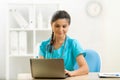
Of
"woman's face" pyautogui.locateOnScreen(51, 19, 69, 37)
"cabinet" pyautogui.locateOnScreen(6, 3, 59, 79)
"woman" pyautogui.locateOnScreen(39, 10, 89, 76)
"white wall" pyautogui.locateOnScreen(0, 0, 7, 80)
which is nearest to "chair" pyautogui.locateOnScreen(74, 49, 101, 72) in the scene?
"woman" pyautogui.locateOnScreen(39, 10, 89, 76)

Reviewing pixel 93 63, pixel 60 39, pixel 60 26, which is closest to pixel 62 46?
pixel 60 39

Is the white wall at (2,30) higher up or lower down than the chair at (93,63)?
higher up

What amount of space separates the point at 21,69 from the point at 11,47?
49 cm

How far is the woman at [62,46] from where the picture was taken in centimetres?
210

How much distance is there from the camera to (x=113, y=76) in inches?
75.4

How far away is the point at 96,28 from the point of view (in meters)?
3.77

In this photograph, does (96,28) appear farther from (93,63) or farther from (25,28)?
(93,63)

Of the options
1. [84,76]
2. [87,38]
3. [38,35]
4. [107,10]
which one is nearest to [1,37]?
[38,35]

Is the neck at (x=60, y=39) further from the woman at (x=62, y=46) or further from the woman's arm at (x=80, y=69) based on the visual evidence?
the woman's arm at (x=80, y=69)

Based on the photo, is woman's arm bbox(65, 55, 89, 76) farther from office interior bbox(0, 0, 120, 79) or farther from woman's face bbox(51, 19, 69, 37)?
office interior bbox(0, 0, 120, 79)

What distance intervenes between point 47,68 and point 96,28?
210 cm

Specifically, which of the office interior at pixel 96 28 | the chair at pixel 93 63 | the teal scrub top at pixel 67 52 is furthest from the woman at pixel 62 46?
the office interior at pixel 96 28

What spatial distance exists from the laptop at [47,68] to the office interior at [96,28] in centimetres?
196

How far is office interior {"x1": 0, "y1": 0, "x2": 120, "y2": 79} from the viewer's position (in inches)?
147
